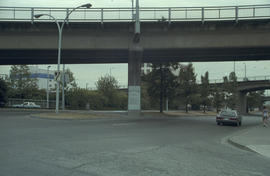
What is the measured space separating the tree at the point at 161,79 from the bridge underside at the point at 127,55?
200 cm

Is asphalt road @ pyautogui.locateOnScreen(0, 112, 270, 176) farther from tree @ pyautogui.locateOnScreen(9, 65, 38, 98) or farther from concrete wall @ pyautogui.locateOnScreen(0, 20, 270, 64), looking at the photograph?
tree @ pyautogui.locateOnScreen(9, 65, 38, 98)

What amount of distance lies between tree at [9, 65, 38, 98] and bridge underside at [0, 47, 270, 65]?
14355mm

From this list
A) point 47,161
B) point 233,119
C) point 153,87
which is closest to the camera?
point 47,161

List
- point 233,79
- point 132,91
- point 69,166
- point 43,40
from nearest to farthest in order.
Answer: point 69,166
point 43,40
point 132,91
point 233,79

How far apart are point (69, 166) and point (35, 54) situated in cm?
2697

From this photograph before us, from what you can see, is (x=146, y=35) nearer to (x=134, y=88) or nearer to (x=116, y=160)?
(x=134, y=88)


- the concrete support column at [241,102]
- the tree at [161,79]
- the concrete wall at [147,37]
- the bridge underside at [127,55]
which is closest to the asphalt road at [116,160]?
the concrete wall at [147,37]

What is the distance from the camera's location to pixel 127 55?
3117cm

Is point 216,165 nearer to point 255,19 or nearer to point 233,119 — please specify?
point 233,119

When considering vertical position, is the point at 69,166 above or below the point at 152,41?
below

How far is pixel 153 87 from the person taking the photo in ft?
118

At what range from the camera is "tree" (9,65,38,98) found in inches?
1919

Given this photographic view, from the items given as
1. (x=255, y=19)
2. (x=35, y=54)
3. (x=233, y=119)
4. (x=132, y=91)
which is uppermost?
(x=255, y=19)

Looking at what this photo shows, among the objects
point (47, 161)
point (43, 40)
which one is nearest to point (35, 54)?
point (43, 40)
